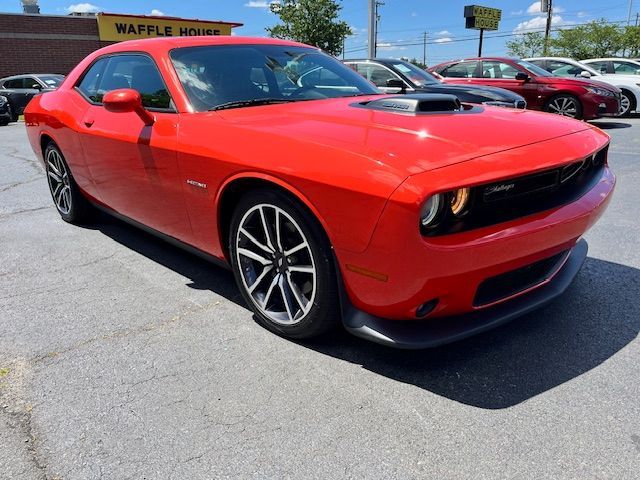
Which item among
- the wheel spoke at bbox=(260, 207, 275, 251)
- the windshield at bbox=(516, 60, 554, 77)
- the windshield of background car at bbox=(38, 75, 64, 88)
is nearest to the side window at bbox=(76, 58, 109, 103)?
the wheel spoke at bbox=(260, 207, 275, 251)

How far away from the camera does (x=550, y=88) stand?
11.1 meters

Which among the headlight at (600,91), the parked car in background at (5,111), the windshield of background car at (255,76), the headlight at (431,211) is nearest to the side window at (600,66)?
the headlight at (600,91)

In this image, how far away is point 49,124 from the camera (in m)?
4.45

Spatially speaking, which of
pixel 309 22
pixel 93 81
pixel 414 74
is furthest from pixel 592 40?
pixel 93 81

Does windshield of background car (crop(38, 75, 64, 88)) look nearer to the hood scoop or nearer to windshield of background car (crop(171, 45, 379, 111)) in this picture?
windshield of background car (crop(171, 45, 379, 111))

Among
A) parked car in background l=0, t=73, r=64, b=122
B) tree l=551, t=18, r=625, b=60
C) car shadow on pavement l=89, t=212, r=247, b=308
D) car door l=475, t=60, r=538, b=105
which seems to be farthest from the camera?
tree l=551, t=18, r=625, b=60

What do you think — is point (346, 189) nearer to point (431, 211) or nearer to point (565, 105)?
point (431, 211)

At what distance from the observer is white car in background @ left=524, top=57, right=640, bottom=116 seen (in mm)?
13273

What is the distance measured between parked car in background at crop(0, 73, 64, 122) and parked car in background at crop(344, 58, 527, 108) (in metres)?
10.1

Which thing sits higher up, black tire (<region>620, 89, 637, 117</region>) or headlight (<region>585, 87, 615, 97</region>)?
headlight (<region>585, 87, 615, 97</region>)

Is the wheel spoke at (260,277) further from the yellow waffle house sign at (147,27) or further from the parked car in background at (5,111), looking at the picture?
the yellow waffle house sign at (147,27)

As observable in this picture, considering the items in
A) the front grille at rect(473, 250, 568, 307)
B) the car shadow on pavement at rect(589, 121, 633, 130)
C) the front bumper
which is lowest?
the car shadow on pavement at rect(589, 121, 633, 130)

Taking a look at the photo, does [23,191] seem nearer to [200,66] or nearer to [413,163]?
[200,66]

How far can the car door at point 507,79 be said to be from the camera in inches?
446
